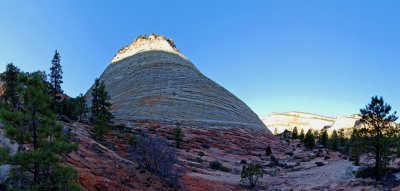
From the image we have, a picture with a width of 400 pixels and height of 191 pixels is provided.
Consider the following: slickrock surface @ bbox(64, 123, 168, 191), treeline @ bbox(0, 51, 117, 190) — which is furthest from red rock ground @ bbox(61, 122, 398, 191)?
treeline @ bbox(0, 51, 117, 190)

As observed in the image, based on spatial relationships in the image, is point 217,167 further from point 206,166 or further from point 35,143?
point 35,143

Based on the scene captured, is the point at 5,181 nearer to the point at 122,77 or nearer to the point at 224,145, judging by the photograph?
the point at 224,145

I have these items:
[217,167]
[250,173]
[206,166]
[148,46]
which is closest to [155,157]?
[250,173]

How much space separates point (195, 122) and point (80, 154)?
119ft

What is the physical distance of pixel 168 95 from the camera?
2525 inches

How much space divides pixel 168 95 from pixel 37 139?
5174cm

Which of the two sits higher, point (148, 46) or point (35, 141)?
point (148, 46)

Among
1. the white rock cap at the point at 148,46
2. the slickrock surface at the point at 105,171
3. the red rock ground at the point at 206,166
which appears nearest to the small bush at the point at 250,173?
the red rock ground at the point at 206,166

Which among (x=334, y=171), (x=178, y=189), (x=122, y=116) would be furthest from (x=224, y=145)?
(x=178, y=189)

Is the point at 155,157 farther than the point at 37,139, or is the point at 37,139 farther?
the point at 155,157

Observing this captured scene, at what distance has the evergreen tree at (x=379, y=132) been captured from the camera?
26.4 metres

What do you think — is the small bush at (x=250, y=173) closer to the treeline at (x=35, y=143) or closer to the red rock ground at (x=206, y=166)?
the red rock ground at (x=206, y=166)

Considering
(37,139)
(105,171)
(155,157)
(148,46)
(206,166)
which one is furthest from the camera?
(148,46)

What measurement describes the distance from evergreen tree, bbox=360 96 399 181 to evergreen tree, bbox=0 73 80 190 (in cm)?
2032
